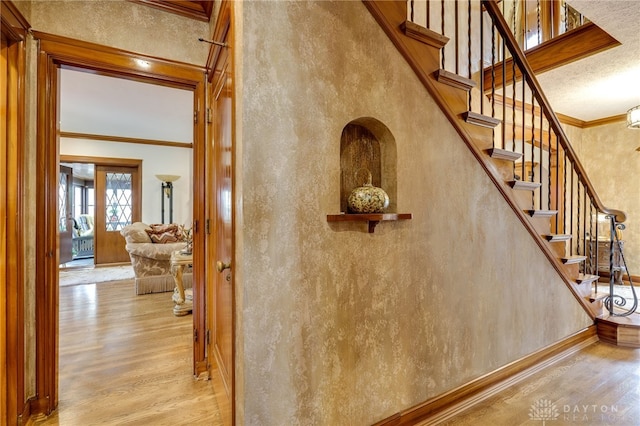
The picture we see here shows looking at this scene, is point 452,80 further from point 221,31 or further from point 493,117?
point 221,31

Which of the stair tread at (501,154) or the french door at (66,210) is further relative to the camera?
the french door at (66,210)

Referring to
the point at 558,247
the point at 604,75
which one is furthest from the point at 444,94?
the point at 604,75

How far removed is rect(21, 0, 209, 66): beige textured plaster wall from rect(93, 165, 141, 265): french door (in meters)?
5.51

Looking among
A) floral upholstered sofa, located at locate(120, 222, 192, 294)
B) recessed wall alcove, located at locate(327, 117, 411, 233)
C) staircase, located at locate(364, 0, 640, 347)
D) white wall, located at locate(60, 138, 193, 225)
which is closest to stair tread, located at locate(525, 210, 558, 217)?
staircase, located at locate(364, 0, 640, 347)

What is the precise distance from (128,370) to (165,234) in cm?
315

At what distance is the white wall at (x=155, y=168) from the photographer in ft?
21.1

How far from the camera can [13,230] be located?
165cm

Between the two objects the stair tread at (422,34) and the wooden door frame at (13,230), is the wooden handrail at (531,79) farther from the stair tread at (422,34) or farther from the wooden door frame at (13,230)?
the wooden door frame at (13,230)

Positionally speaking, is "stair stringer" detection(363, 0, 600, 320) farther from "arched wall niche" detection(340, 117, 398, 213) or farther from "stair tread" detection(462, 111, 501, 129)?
"arched wall niche" detection(340, 117, 398, 213)

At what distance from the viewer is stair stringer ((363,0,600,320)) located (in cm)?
160

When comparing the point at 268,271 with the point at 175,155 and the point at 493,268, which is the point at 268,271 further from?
the point at 175,155

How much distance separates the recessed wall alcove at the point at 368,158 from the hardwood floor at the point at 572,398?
1374 mm

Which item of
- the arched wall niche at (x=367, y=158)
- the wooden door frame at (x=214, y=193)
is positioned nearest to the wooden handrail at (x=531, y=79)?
the arched wall niche at (x=367, y=158)

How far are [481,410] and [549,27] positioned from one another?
4.52 meters
